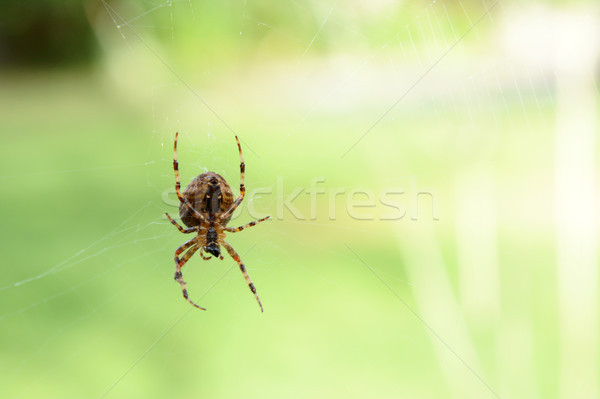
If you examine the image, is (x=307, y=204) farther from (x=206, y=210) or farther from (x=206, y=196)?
(x=206, y=196)

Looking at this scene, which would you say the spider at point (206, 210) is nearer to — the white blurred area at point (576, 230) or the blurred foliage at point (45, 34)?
the white blurred area at point (576, 230)

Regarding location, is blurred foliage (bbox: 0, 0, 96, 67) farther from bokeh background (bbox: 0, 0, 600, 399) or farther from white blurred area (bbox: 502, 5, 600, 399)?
white blurred area (bbox: 502, 5, 600, 399)

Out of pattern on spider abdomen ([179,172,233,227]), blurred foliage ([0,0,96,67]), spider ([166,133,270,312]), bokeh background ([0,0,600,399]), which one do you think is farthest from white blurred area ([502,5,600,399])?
blurred foliage ([0,0,96,67])

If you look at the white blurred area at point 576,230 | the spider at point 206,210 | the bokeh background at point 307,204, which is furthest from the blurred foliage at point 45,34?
the white blurred area at point 576,230

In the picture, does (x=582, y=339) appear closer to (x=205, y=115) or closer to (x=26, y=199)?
(x=26, y=199)

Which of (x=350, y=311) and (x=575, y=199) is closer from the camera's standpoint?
(x=575, y=199)

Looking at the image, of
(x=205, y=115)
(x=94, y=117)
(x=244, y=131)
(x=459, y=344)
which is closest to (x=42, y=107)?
(x=94, y=117)
